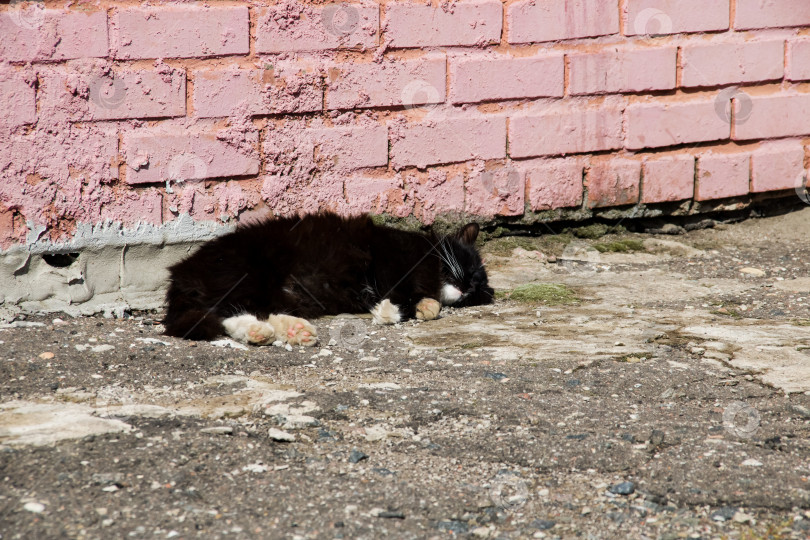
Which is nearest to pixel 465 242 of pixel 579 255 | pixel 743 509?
pixel 579 255

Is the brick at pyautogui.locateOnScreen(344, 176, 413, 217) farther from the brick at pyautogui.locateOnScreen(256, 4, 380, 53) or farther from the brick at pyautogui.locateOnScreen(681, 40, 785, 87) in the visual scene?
the brick at pyautogui.locateOnScreen(681, 40, 785, 87)

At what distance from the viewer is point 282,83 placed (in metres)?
3.92

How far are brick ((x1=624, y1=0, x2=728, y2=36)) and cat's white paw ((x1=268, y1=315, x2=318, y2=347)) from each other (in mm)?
2529

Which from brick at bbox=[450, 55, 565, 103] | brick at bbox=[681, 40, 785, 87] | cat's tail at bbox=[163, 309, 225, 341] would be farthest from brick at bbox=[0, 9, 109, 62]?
brick at bbox=[681, 40, 785, 87]

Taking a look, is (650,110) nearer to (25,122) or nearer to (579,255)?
(579,255)

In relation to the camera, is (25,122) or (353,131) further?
(353,131)

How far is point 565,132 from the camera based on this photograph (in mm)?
4492

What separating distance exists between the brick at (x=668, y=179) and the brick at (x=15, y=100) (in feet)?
10.6

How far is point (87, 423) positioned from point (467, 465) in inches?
43.3

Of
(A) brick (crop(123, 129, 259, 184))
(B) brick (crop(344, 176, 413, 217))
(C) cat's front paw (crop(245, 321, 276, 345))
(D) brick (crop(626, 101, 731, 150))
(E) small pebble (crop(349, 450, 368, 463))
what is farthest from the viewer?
(D) brick (crop(626, 101, 731, 150))
